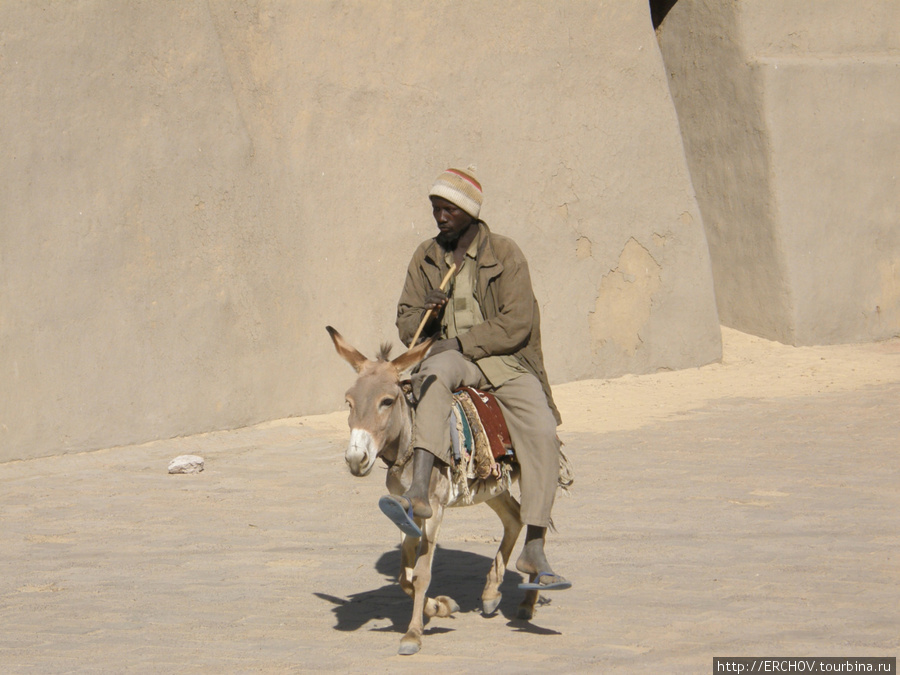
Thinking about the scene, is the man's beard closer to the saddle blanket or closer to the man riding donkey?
the man riding donkey

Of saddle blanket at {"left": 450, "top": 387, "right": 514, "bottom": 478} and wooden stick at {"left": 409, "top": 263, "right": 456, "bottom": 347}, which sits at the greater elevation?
wooden stick at {"left": 409, "top": 263, "right": 456, "bottom": 347}

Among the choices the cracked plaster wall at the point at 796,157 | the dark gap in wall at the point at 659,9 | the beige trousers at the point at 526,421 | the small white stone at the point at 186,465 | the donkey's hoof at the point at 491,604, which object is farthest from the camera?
the dark gap in wall at the point at 659,9

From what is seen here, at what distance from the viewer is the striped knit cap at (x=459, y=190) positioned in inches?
225

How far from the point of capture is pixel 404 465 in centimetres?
544

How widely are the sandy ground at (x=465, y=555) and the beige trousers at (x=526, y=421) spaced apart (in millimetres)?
629

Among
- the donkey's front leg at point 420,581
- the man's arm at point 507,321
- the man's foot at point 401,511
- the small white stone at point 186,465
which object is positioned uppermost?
the man's arm at point 507,321

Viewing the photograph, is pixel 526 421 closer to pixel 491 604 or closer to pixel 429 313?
pixel 429 313

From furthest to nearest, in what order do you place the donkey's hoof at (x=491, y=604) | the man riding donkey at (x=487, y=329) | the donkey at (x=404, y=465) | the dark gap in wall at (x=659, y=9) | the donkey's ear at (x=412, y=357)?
the dark gap in wall at (x=659, y=9) < the donkey's hoof at (x=491, y=604) < the man riding donkey at (x=487, y=329) < the donkey's ear at (x=412, y=357) < the donkey at (x=404, y=465)

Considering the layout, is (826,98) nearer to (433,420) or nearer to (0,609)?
(433,420)

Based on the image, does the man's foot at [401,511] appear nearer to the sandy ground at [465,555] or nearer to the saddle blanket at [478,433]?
the saddle blanket at [478,433]

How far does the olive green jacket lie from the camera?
5672mm

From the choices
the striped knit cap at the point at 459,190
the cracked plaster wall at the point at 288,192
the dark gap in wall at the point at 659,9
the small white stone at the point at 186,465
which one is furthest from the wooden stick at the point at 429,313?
the dark gap in wall at the point at 659,9

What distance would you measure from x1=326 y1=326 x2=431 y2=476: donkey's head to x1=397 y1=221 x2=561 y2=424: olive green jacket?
458 mm

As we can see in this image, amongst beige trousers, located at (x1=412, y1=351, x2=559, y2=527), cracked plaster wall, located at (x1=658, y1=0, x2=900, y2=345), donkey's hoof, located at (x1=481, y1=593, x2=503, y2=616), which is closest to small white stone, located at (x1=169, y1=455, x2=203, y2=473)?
donkey's hoof, located at (x1=481, y1=593, x2=503, y2=616)
